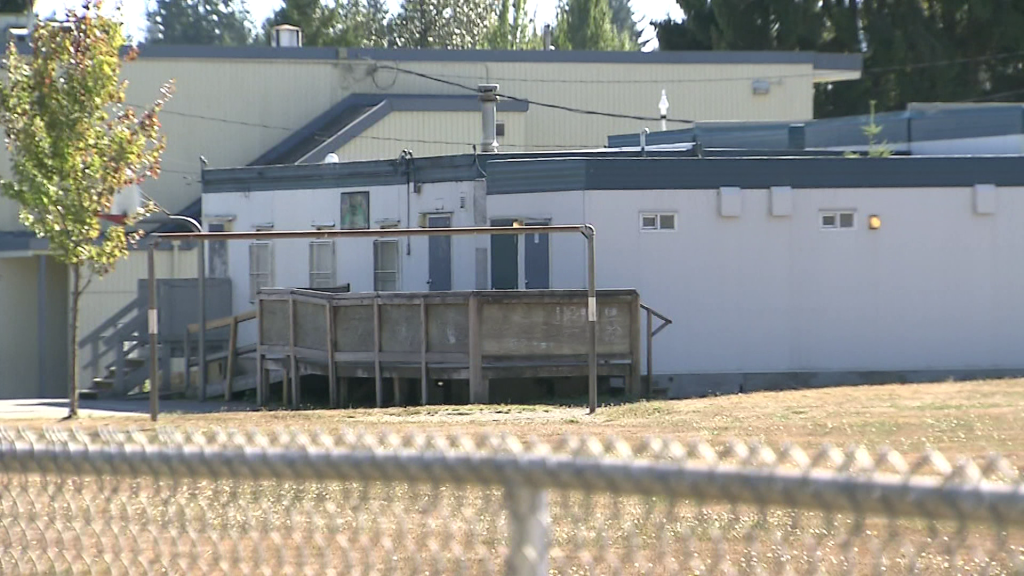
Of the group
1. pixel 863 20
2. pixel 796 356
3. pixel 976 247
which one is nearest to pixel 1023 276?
pixel 976 247

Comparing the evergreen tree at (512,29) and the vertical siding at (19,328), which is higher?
the evergreen tree at (512,29)

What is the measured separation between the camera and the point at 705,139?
2995 centimetres

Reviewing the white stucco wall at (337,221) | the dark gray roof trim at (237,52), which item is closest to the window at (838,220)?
the white stucco wall at (337,221)

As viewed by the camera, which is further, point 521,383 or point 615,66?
point 615,66

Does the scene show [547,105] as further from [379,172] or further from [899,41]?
[899,41]

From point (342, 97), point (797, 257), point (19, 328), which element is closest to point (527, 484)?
point (797, 257)

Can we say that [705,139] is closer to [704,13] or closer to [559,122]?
[559,122]

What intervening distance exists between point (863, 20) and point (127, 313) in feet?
117

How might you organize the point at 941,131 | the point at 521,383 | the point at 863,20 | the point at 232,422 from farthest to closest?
the point at 863,20 < the point at 941,131 < the point at 521,383 < the point at 232,422

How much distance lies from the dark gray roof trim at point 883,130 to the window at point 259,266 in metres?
8.28

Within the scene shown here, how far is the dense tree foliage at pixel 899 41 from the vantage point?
5316cm

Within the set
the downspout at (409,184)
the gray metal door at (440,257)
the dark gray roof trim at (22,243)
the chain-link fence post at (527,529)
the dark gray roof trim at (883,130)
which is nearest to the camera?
the chain-link fence post at (527,529)

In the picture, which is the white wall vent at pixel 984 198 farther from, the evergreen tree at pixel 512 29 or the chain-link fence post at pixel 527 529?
the evergreen tree at pixel 512 29

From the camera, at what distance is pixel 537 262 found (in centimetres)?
2362
